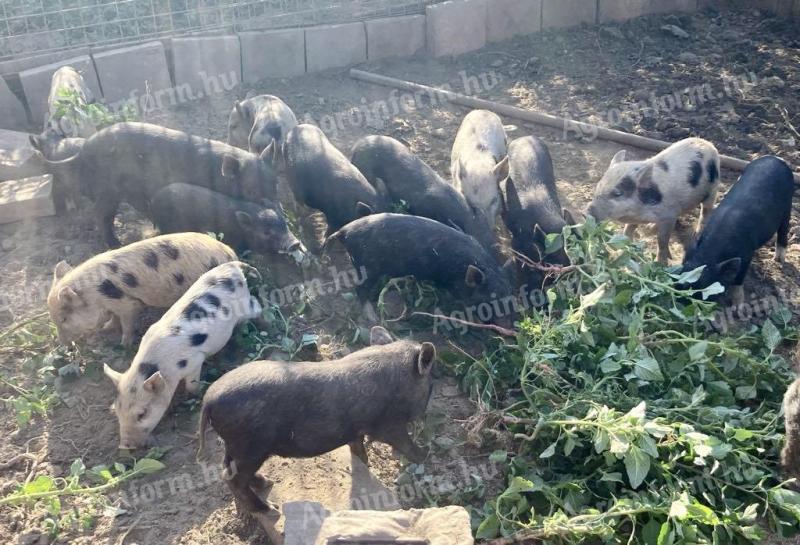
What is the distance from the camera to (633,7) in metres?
11.6

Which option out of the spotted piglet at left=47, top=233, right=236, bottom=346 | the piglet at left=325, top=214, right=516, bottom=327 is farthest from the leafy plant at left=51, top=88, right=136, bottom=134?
the piglet at left=325, top=214, right=516, bottom=327

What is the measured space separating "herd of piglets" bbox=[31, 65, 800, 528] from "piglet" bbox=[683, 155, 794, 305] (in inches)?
0.7

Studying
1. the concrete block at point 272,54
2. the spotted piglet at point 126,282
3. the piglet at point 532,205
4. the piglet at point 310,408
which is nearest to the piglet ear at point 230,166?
the spotted piglet at point 126,282

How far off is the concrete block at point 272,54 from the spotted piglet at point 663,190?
478 cm

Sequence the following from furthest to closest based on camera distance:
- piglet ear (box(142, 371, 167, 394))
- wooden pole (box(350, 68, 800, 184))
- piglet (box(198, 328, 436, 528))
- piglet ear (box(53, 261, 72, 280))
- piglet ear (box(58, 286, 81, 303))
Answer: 1. wooden pole (box(350, 68, 800, 184))
2. piglet ear (box(53, 261, 72, 280))
3. piglet ear (box(58, 286, 81, 303))
4. piglet ear (box(142, 371, 167, 394))
5. piglet (box(198, 328, 436, 528))

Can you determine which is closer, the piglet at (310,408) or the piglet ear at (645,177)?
the piglet at (310,408)

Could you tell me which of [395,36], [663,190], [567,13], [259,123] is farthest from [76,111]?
[567,13]

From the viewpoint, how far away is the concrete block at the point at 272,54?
1013 centimetres

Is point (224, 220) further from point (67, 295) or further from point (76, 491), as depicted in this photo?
point (76, 491)

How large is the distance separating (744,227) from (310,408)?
13.5 feet

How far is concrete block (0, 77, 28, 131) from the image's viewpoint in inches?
359

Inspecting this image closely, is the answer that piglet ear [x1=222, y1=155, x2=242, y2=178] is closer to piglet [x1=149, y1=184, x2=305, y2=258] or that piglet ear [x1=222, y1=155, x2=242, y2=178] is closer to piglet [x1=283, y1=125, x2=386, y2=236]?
piglet [x1=149, y1=184, x2=305, y2=258]

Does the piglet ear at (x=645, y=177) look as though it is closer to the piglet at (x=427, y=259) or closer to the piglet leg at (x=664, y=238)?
the piglet leg at (x=664, y=238)

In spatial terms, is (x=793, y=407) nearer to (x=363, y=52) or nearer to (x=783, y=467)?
(x=783, y=467)
